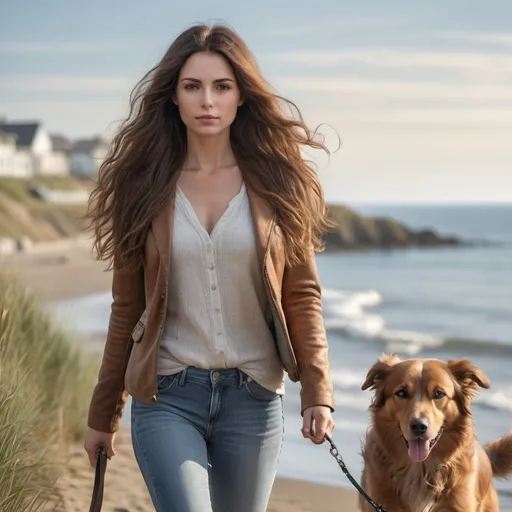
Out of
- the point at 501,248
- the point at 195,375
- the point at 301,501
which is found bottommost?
the point at 501,248

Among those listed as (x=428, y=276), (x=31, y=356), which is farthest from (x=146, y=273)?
(x=428, y=276)

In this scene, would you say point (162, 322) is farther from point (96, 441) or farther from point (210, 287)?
point (96, 441)

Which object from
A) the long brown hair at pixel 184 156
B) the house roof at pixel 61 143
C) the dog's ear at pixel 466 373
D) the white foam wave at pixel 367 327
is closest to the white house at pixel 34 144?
the house roof at pixel 61 143

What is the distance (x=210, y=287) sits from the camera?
3.29 metres

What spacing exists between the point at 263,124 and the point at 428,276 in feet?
133

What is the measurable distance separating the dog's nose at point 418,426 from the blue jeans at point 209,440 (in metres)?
0.79

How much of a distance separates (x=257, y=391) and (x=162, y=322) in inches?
16.0

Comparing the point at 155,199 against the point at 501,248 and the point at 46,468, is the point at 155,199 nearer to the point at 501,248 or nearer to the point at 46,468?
the point at 46,468

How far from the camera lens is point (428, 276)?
4331 centimetres

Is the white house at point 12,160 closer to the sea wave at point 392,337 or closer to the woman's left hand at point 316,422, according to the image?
the sea wave at point 392,337

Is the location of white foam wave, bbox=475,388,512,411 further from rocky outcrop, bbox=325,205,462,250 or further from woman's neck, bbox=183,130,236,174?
rocky outcrop, bbox=325,205,462,250

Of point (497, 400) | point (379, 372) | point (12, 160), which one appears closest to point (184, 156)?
point (379, 372)

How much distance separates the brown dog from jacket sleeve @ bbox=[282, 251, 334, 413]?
77 cm

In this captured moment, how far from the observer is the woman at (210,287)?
3248 mm
